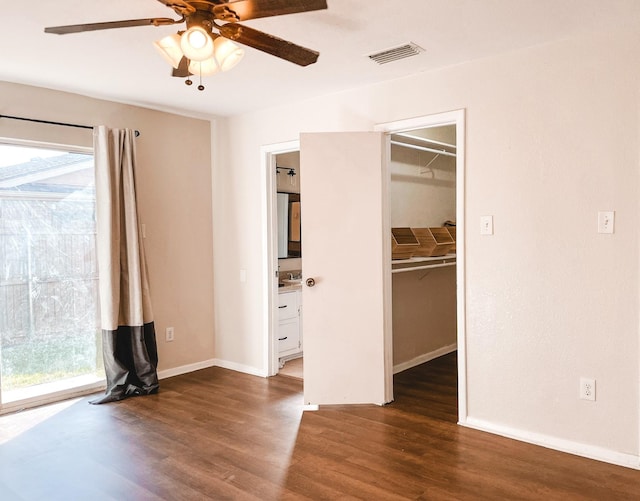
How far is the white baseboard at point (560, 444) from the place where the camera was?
2.88 m

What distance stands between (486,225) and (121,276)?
2.89 metres

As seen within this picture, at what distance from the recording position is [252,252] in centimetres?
487

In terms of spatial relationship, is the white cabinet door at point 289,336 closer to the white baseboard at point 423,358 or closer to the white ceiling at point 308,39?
the white baseboard at point 423,358

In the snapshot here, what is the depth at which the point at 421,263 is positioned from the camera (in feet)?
16.2

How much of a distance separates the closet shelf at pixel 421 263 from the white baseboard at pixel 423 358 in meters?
0.87

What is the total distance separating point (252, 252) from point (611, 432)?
10.3 ft

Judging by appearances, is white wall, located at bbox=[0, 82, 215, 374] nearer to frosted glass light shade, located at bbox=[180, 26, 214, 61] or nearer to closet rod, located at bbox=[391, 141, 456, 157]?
closet rod, located at bbox=[391, 141, 456, 157]

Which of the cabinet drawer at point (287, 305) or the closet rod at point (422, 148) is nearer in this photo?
the closet rod at point (422, 148)

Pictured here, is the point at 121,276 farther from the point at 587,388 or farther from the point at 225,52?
the point at 587,388

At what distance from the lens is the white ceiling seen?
2602 mm

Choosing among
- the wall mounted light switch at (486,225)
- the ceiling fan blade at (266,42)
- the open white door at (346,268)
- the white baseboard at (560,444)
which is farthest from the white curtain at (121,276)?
the wall mounted light switch at (486,225)

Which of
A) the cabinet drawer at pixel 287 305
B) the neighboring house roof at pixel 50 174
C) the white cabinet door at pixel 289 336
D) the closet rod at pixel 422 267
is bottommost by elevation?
the white cabinet door at pixel 289 336

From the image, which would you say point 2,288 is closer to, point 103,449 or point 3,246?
point 3,246

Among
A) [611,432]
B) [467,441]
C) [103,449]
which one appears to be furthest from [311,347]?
[611,432]
